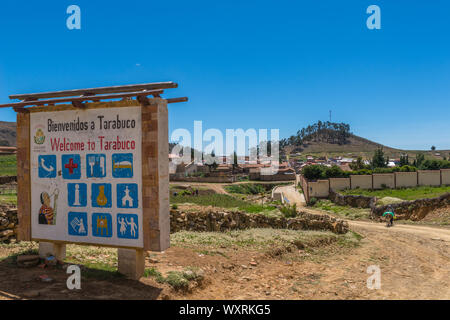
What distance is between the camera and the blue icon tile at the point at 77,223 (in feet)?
25.1

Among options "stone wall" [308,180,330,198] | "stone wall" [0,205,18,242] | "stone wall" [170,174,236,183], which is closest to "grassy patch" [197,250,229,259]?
"stone wall" [0,205,18,242]

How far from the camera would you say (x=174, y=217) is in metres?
15.1

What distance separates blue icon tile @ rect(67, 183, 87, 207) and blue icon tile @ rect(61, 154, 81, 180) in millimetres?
209

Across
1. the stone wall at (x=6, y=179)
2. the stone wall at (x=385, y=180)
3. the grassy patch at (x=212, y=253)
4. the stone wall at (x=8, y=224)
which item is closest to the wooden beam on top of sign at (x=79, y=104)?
the grassy patch at (x=212, y=253)

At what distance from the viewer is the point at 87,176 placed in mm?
7562

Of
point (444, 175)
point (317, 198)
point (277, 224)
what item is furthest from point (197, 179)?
point (277, 224)

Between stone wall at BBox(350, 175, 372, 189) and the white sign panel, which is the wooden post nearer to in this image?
the white sign panel

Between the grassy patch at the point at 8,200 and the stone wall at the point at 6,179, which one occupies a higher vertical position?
the stone wall at the point at 6,179

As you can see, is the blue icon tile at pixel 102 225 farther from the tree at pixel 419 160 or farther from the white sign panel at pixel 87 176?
the tree at pixel 419 160

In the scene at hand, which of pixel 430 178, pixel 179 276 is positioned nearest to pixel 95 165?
pixel 179 276

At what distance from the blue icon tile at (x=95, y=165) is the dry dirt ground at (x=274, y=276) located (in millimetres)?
2344

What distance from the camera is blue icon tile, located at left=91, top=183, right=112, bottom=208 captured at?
7.43m

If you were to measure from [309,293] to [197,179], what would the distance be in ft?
176

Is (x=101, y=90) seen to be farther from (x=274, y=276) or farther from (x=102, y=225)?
(x=274, y=276)
